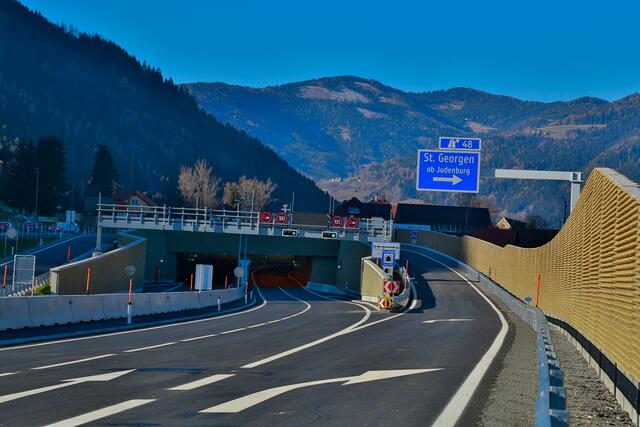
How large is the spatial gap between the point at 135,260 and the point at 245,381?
157 ft

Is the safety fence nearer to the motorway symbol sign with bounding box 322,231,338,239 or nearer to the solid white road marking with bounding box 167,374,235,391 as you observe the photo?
the solid white road marking with bounding box 167,374,235,391

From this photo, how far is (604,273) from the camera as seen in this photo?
17.2m

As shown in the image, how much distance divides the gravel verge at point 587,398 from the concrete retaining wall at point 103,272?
2541 centimetres

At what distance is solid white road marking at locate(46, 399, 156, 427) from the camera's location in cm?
1005

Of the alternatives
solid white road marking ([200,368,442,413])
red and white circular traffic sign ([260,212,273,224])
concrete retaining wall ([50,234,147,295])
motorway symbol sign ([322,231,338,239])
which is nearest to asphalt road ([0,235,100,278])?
concrete retaining wall ([50,234,147,295])

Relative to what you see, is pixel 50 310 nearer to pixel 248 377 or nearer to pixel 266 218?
pixel 248 377

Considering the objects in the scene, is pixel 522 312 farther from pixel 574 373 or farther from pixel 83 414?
pixel 83 414

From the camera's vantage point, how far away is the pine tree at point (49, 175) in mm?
121812

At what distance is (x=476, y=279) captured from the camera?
70500 millimetres

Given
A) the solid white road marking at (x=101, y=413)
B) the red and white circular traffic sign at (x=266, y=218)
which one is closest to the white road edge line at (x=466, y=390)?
the solid white road marking at (x=101, y=413)

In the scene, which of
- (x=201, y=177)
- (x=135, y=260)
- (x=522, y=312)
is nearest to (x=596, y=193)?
(x=522, y=312)

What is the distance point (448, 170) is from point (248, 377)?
29.0 meters

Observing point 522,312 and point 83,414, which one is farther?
point 522,312

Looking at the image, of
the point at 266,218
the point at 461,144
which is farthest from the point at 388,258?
the point at 266,218
